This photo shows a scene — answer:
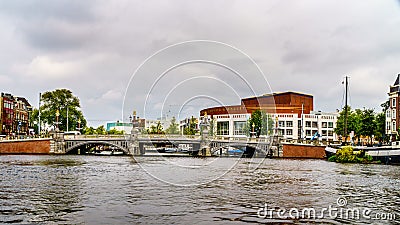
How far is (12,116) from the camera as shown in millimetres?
128875

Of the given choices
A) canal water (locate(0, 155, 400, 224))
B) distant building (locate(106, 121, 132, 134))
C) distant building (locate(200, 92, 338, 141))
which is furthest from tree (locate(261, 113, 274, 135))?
canal water (locate(0, 155, 400, 224))

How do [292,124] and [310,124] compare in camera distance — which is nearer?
[292,124]

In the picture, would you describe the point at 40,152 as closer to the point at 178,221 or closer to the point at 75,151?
the point at 75,151

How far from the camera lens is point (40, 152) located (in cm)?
9012

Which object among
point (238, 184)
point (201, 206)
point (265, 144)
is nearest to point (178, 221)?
point (201, 206)

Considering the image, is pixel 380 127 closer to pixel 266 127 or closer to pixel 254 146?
pixel 266 127

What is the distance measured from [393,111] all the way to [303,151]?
2346 cm

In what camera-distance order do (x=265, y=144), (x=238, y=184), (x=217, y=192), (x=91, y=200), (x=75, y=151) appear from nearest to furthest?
1. (x=91, y=200)
2. (x=217, y=192)
3. (x=238, y=184)
4. (x=265, y=144)
5. (x=75, y=151)

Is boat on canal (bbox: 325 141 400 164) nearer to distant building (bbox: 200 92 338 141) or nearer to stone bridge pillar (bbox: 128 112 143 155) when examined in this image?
stone bridge pillar (bbox: 128 112 143 155)

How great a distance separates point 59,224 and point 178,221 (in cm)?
414

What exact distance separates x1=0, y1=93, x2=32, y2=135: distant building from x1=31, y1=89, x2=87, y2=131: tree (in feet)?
23.7

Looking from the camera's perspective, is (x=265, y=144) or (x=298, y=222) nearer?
(x=298, y=222)

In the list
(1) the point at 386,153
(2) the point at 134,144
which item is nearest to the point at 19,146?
(2) the point at 134,144

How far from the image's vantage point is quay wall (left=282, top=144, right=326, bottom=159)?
8294cm
